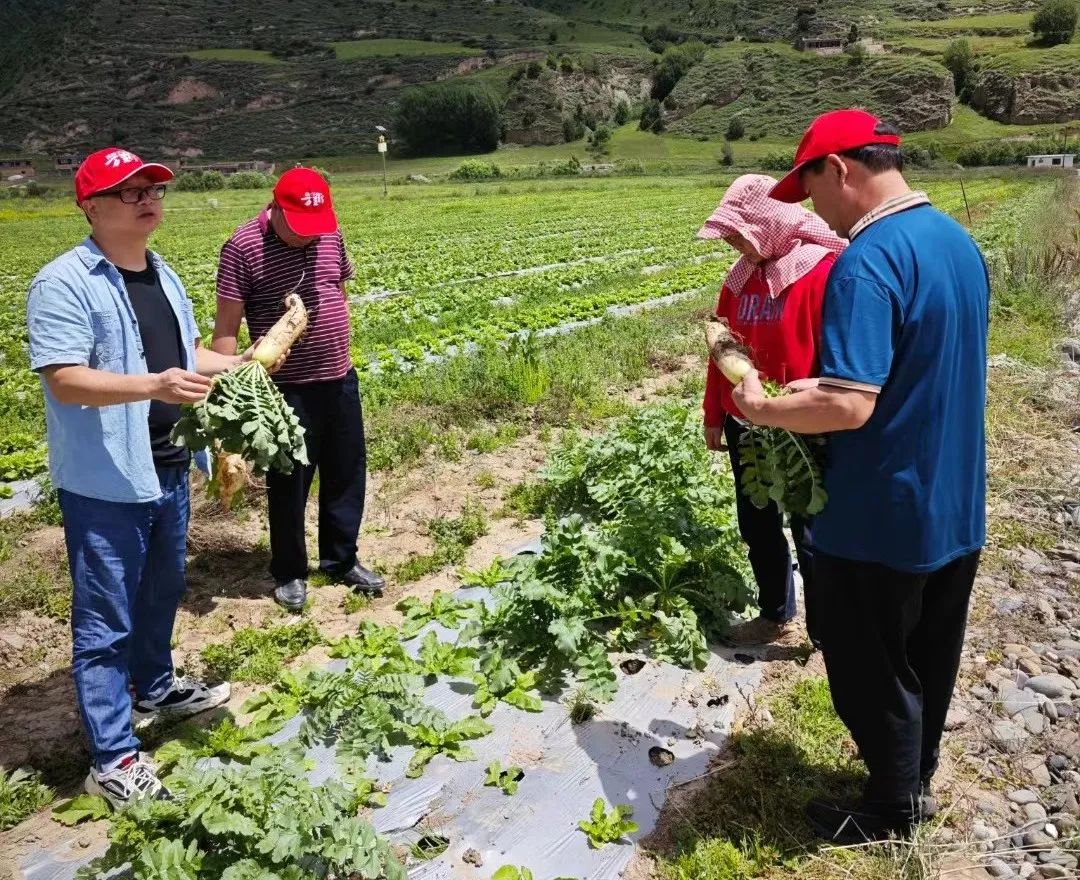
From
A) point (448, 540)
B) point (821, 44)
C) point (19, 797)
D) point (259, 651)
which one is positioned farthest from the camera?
point (821, 44)

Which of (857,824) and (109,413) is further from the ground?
(109,413)

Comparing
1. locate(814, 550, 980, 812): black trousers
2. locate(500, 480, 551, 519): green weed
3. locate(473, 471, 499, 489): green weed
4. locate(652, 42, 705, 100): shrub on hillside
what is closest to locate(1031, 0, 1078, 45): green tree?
locate(652, 42, 705, 100): shrub on hillside

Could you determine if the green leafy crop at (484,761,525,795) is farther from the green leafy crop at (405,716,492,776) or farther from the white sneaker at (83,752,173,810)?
the white sneaker at (83,752,173,810)

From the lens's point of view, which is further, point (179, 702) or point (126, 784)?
point (179, 702)

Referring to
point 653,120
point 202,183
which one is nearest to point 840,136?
point 202,183

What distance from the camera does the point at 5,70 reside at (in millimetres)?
133375

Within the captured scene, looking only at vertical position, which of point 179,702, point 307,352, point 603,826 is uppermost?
point 307,352

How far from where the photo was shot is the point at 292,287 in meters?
4.50

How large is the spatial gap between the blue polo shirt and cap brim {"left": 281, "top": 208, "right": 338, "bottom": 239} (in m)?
2.87

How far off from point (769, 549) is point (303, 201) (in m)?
3.02

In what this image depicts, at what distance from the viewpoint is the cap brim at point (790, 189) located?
2.72 metres

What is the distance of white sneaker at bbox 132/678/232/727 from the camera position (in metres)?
3.78

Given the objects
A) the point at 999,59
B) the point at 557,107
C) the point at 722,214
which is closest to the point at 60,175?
the point at 557,107

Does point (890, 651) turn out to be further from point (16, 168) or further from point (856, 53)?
point (856, 53)
